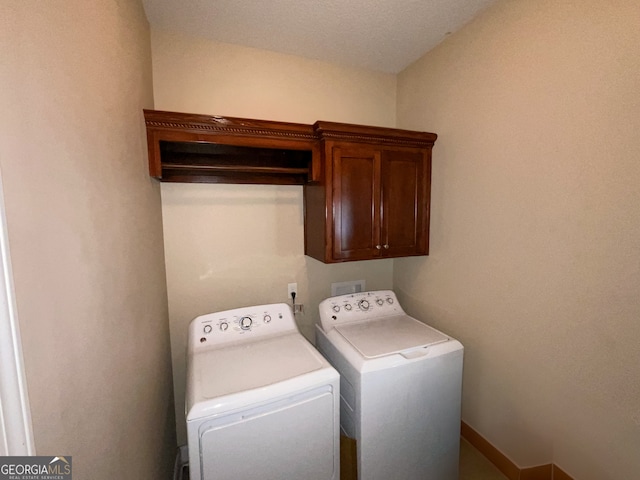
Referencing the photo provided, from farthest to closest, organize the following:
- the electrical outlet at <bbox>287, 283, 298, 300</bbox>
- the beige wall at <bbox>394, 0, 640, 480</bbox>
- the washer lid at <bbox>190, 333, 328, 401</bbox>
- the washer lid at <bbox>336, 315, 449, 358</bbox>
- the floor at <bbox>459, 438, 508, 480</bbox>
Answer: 1. the electrical outlet at <bbox>287, 283, 298, 300</bbox>
2. the floor at <bbox>459, 438, 508, 480</bbox>
3. the washer lid at <bbox>336, 315, 449, 358</bbox>
4. the washer lid at <bbox>190, 333, 328, 401</bbox>
5. the beige wall at <bbox>394, 0, 640, 480</bbox>

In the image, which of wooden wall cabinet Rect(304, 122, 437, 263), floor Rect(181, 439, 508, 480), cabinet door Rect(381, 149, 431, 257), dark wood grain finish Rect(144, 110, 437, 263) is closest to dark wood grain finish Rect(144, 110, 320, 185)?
dark wood grain finish Rect(144, 110, 437, 263)

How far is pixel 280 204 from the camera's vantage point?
1.94 metres

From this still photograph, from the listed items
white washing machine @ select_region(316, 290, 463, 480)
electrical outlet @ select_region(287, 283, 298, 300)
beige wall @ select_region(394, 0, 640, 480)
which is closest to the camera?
beige wall @ select_region(394, 0, 640, 480)

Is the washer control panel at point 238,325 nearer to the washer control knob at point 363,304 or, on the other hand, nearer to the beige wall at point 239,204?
the beige wall at point 239,204

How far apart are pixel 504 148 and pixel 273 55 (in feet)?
5.22

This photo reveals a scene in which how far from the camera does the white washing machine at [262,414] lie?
1049 millimetres

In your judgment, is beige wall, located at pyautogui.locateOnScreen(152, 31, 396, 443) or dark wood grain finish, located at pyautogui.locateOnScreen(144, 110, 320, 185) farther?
beige wall, located at pyautogui.locateOnScreen(152, 31, 396, 443)

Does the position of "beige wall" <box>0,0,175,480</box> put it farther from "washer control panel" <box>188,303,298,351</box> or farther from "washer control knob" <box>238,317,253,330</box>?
"washer control knob" <box>238,317,253,330</box>

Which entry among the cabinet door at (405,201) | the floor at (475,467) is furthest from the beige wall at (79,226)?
the floor at (475,467)

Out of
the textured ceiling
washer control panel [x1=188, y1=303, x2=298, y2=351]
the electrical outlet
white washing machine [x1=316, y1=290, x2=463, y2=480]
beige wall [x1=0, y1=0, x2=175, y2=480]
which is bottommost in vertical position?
white washing machine [x1=316, y1=290, x2=463, y2=480]

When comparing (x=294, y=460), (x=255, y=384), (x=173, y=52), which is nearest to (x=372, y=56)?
(x=173, y=52)

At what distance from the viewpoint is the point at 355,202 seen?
1688mm

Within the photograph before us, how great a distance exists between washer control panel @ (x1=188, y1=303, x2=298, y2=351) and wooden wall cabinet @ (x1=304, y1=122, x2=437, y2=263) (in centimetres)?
47

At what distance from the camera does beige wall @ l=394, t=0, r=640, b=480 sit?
103 cm
